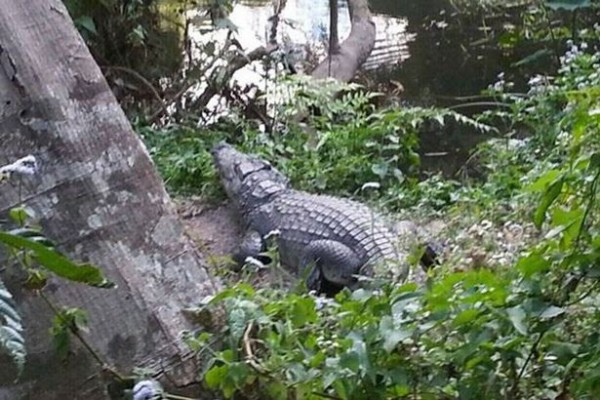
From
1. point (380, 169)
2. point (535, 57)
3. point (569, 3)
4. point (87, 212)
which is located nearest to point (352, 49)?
point (535, 57)

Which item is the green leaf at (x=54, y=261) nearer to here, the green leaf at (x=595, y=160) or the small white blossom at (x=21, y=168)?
the small white blossom at (x=21, y=168)

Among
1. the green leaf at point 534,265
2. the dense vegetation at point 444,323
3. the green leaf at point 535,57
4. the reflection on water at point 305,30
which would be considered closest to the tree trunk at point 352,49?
the reflection on water at point 305,30

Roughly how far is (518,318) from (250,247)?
2.27m

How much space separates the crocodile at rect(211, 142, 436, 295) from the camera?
305 cm

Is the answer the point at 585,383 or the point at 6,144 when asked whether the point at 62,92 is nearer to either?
the point at 6,144

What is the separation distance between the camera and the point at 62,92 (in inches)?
69.4

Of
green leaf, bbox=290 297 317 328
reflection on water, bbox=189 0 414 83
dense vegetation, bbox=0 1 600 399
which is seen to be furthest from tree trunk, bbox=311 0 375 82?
green leaf, bbox=290 297 317 328

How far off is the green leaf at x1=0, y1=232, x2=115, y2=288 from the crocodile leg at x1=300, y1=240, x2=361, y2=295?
1717 mm

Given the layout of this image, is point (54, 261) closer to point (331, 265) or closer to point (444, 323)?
point (444, 323)

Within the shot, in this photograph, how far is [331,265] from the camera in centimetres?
312

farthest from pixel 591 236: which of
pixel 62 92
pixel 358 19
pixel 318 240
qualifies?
pixel 358 19

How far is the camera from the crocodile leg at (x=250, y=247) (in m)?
3.35

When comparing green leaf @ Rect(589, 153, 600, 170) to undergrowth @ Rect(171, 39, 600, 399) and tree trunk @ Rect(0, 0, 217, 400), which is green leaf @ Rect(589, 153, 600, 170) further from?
tree trunk @ Rect(0, 0, 217, 400)

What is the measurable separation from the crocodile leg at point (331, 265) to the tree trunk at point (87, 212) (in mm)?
1332
